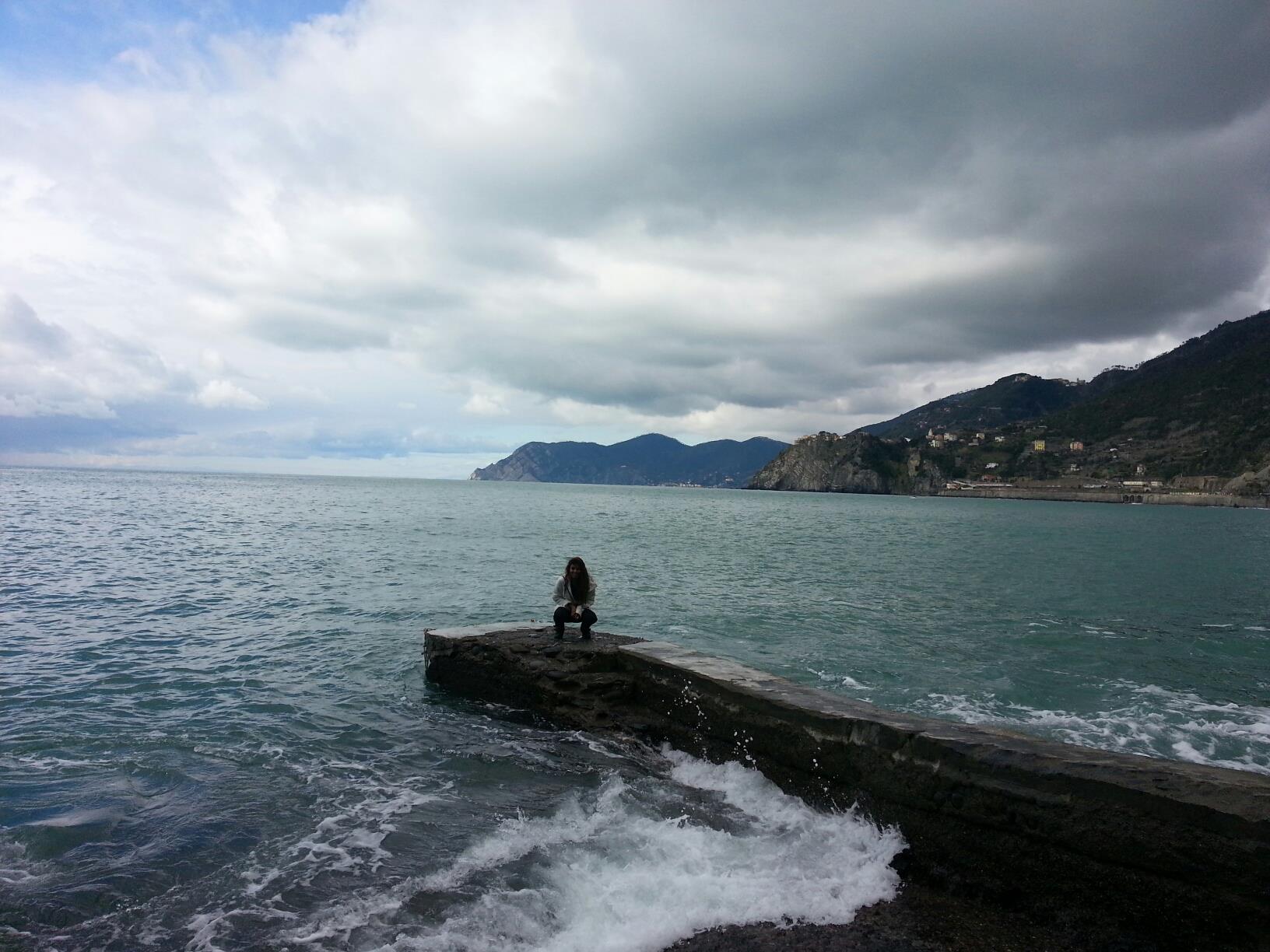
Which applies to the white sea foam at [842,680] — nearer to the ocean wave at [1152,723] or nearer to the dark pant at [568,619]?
the ocean wave at [1152,723]

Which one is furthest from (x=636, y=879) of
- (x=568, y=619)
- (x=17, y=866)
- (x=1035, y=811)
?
(x=568, y=619)

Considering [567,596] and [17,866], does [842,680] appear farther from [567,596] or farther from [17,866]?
[17,866]

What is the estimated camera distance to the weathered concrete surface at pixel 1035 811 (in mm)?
5477

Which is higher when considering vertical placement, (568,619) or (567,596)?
(567,596)

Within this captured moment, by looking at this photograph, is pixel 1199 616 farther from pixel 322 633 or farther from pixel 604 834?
pixel 322 633

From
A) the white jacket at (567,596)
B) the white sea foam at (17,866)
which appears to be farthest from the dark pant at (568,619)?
the white sea foam at (17,866)

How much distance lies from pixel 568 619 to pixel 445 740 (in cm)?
312

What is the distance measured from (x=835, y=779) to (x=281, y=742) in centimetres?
841

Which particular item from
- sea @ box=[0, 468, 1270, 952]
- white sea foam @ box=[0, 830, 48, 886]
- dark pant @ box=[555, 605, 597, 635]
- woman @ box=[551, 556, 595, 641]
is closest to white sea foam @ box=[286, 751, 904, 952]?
sea @ box=[0, 468, 1270, 952]

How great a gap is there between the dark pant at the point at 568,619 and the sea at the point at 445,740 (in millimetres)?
1765

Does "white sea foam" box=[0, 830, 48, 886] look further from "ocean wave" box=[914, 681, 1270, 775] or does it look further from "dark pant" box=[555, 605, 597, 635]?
"ocean wave" box=[914, 681, 1270, 775]

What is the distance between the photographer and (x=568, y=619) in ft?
42.5

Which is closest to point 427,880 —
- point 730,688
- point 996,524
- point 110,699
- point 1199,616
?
point 730,688

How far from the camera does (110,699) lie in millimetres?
12352
